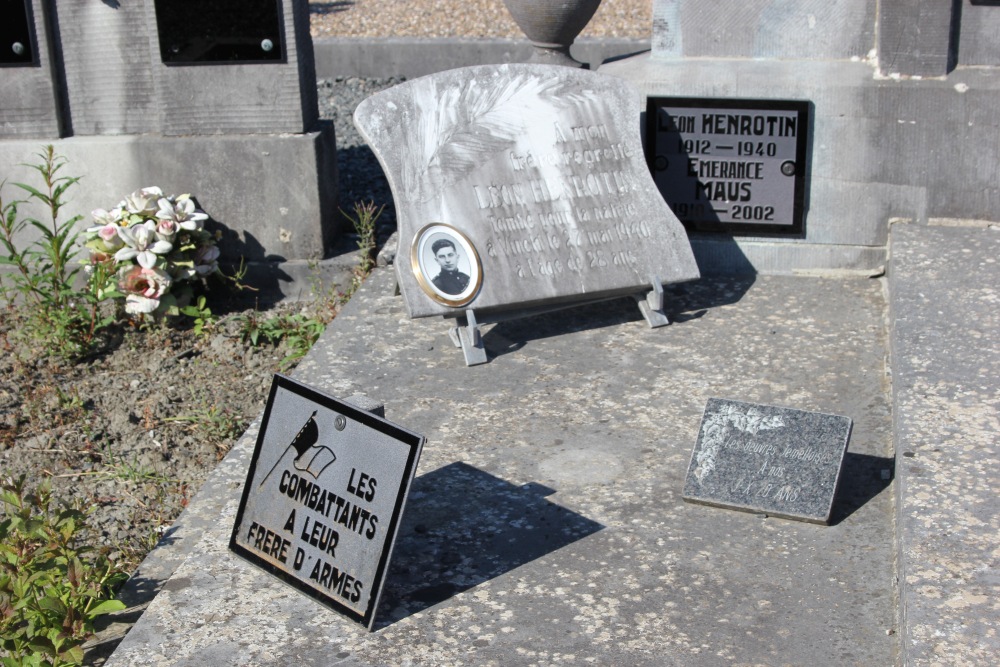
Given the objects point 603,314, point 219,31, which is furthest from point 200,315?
point 603,314

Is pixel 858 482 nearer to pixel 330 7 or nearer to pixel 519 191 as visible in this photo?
pixel 519 191

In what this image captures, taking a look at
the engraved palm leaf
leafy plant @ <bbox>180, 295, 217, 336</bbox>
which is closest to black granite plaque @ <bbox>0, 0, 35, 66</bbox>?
leafy plant @ <bbox>180, 295, 217, 336</bbox>

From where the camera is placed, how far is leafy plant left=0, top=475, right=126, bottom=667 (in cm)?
276

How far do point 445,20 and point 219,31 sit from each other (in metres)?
4.79

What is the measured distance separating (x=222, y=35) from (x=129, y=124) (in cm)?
62

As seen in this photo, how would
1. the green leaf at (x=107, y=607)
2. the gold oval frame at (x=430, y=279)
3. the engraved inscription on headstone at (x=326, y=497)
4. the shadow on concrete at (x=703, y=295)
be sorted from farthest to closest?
the shadow on concrete at (x=703, y=295) < the gold oval frame at (x=430, y=279) < the green leaf at (x=107, y=607) < the engraved inscription on headstone at (x=326, y=497)

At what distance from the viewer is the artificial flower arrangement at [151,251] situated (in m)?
4.89

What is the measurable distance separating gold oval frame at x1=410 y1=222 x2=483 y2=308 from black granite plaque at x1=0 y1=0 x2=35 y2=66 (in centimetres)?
220

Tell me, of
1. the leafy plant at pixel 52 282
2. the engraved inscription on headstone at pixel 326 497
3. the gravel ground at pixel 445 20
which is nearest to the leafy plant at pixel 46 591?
the engraved inscription on headstone at pixel 326 497

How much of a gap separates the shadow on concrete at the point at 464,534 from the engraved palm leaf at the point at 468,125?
1374 mm

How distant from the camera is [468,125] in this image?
4.45 m

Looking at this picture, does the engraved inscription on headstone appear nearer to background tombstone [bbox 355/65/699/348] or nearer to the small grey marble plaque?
the small grey marble plaque

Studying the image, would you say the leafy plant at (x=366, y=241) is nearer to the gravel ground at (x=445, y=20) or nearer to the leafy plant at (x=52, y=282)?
the leafy plant at (x=52, y=282)

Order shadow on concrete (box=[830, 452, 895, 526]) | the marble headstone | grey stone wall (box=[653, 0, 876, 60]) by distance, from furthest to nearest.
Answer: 1. grey stone wall (box=[653, 0, 876, 60])
2. the marble headstone
3. shadow on concrete (box=[830, 452, 895, 526])
